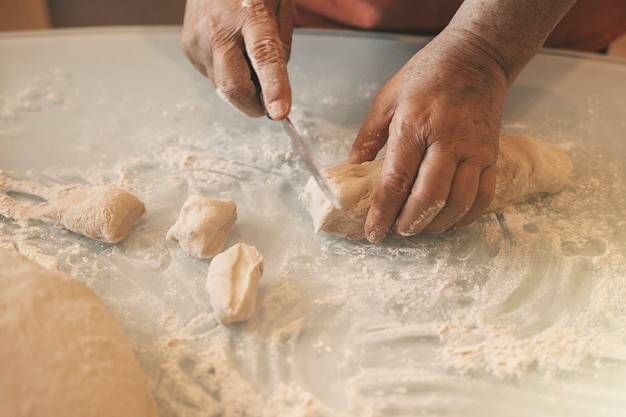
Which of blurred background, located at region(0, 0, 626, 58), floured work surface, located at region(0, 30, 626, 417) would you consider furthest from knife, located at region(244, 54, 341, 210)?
blurred background, located at region(0, 0, 626, 58)

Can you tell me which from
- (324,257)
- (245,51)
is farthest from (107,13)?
(324,257)

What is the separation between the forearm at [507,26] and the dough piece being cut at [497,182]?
0.69 ft

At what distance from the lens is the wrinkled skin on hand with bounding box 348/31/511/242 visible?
111 cm

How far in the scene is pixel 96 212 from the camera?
1.16 m

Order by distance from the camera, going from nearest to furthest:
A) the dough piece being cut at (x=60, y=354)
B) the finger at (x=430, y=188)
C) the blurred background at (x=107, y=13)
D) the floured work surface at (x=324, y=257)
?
1. the dough piece being cut at (x=60, y=354)
2. the floured work surface at (x=324, y=257)
3. the finger at (x=430, y=188)
4. the blurred background at (x=107, y=13)

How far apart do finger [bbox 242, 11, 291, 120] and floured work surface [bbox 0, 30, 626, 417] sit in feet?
0.73

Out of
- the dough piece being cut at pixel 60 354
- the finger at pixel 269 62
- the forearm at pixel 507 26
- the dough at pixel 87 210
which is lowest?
the dough at pixel 87 210

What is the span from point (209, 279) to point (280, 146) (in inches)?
20.6

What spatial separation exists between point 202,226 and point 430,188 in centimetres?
45

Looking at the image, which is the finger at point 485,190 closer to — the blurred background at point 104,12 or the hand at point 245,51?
the hand at point 245,51

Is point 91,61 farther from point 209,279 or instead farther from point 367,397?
point 367,397

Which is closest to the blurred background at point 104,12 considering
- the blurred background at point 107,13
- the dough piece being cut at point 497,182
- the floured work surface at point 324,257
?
the blurred background at point 107,13

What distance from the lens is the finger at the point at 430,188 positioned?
109 cm

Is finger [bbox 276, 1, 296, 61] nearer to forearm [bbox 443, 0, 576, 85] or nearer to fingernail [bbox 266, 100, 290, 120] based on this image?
fingernail [bbox 266, 100, 290, 120]
